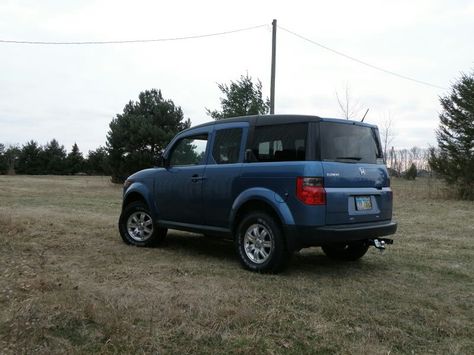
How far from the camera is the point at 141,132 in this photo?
1030 inches

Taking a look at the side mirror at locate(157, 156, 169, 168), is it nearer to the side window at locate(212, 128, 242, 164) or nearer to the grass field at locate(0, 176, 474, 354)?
the side window at locate(212, 128, 242, 164)

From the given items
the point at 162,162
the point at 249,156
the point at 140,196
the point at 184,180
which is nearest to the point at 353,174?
the point at 249,156

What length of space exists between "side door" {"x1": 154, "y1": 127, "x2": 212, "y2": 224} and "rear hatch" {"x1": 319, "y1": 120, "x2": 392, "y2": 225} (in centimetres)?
189

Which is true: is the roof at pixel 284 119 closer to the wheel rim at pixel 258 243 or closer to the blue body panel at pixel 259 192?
the blue body panel at pixel 259 192

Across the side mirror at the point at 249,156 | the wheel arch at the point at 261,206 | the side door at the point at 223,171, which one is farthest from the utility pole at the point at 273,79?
the wheel arch at the point at 261,206

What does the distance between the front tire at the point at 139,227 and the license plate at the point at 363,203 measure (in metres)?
3.14

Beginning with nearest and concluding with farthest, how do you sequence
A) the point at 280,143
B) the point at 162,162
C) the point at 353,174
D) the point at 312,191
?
1. the point at 312,191
2. the point at 353,174
3. the point at 280,143
4. the point at 162,162

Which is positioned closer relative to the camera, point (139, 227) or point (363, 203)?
point (363, 203)

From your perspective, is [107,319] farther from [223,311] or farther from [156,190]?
[156,190]

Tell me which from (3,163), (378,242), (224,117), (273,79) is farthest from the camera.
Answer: (3,163)

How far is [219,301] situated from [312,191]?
160 centimetres

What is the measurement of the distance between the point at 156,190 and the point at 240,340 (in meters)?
4.07

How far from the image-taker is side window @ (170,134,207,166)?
6859 millimetres

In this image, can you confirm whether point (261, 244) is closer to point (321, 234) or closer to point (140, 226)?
point (321, 234)
